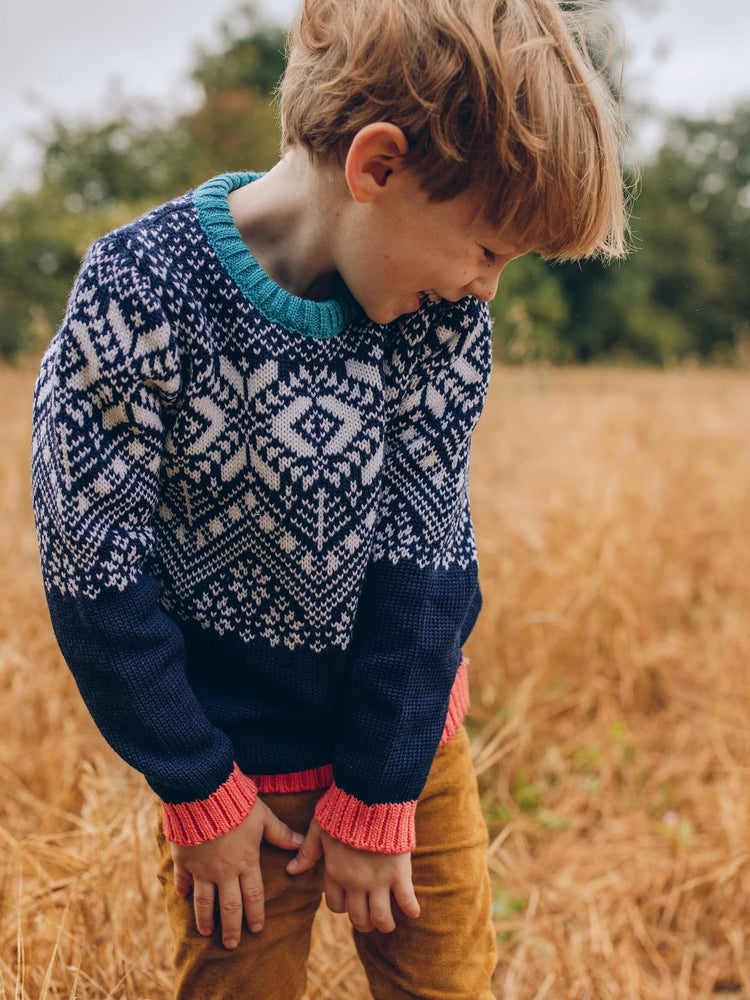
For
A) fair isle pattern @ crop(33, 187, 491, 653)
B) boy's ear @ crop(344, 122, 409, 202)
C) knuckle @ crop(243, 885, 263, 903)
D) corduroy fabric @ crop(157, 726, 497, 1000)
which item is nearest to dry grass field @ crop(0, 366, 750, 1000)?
corduroy fabric @ crop(157, 726, 497, 1000)

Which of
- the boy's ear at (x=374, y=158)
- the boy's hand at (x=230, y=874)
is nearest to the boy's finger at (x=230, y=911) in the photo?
the boy's hand at (x=230, y=874)

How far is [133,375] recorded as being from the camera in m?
0.83

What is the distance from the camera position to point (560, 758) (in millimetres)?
2467

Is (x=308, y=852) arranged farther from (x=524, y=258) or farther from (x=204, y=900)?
(x=524, y=258)

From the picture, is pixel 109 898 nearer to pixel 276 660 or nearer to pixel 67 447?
pixel 276 660

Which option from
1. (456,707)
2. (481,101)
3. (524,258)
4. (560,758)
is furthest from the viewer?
(524,258)

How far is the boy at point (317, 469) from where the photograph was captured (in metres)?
0.84

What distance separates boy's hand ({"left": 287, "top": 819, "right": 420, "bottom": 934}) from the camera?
3.33ft

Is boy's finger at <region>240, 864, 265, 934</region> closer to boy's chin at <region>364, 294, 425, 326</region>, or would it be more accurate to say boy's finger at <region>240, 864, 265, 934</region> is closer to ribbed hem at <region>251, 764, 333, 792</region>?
ribbed hem at <region>251, 764, 333, 792</region>

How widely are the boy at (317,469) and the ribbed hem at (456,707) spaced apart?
28mm

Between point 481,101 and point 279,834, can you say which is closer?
point 481,101

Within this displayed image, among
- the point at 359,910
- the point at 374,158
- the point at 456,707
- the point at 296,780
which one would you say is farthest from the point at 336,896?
the point at 374,158

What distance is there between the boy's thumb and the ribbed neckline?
23.2 inches

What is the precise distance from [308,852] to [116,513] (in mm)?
485
